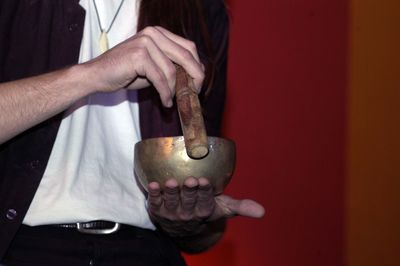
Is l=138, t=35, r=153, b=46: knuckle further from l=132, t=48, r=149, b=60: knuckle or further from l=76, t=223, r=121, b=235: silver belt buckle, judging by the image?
l=76, t=223, r=121, b=235: silver belt buckle

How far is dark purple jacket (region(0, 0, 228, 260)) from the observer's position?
3.39 ft

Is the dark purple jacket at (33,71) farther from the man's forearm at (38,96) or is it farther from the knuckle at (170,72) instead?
the knuckle at (170,72)

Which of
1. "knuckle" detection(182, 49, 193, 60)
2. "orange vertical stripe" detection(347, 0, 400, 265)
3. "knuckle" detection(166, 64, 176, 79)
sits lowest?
"orange vertical stripe" detection(347, 0, 400, 265)

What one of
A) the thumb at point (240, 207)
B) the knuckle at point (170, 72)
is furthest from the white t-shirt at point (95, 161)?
the knuckle at point (170, 72)

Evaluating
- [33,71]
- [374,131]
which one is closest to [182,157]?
[33,71]

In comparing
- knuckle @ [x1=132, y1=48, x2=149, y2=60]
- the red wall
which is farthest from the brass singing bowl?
the red wall

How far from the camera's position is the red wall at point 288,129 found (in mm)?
1971

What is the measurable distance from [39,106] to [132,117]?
0.28m

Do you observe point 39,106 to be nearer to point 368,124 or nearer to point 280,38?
point 280,38

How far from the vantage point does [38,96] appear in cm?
92

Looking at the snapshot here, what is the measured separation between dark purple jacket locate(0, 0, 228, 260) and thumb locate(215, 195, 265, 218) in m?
0.18

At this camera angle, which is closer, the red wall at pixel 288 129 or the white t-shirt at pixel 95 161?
the white t-shirt at pixel 95 161

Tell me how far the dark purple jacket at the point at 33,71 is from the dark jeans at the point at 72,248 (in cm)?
3

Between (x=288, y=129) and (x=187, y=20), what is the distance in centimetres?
76
